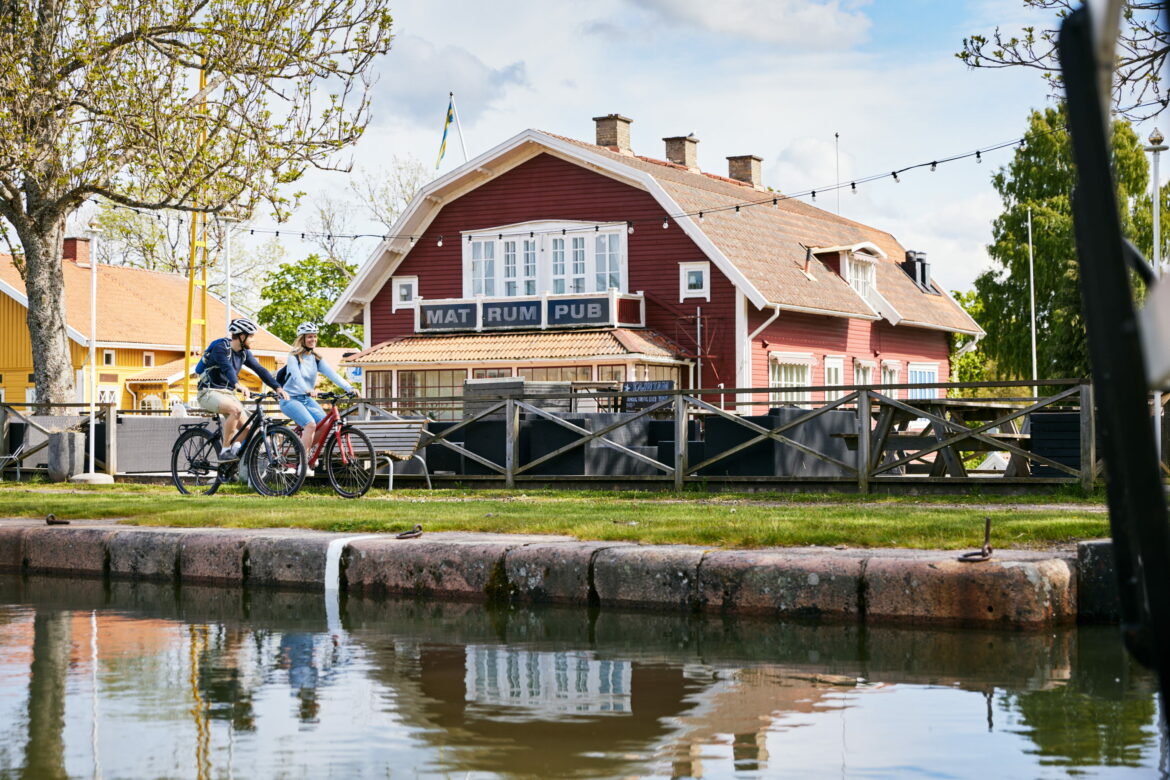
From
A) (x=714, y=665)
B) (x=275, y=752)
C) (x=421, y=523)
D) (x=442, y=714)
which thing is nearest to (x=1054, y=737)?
(x=714, y=665)

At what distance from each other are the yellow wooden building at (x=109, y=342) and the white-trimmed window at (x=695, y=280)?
60.8ft

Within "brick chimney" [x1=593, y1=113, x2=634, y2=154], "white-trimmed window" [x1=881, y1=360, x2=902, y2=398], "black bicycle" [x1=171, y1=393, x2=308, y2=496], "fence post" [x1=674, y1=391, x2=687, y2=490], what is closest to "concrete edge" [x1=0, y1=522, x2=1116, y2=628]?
"black bicycle" [x1=171, y1=393, x2=308, y2=496]

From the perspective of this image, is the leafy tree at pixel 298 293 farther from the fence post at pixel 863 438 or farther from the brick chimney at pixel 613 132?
the fence post at pixel 863 438

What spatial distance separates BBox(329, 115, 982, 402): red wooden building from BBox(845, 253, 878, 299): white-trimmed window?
0.07 metres

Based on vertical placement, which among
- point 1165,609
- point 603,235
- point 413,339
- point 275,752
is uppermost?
point 603,235

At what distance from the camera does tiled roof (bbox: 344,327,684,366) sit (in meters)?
29.7

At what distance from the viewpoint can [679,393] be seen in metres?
13.9

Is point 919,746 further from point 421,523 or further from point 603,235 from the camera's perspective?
point 603,235

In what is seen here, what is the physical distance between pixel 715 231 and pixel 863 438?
59.2 ft

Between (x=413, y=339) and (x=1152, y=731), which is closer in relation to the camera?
(x=1152, y=731)

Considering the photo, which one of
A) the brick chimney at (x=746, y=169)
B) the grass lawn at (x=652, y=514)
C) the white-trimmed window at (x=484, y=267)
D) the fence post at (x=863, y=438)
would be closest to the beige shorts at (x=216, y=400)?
the grass lawn at (x=652, y=514)

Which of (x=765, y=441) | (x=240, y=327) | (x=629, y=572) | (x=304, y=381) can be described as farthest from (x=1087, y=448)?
(x=240, y=327)

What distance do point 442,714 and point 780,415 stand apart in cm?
964

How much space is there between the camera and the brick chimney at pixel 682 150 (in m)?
39.0
